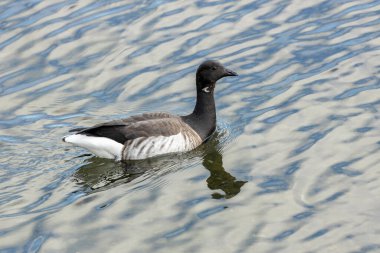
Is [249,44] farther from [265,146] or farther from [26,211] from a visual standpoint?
[26,211]

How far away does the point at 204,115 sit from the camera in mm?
15133

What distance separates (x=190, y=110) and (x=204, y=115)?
1.01m

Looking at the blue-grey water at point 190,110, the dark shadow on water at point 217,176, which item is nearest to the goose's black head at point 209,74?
the blue-grey water at point 190,110

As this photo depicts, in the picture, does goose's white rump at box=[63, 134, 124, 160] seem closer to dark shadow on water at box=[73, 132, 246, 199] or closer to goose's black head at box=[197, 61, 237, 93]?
dark shadow on water at box=[73, 132, 246, 199]

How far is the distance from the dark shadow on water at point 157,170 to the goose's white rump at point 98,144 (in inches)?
7.2

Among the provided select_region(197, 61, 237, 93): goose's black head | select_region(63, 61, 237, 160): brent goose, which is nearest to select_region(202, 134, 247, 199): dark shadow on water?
select_region(63, 61, 237, 160): brent goose

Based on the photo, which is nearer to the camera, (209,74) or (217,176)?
(217,176)

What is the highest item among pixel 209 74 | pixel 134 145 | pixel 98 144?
pixel 209 74

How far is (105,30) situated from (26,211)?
8.06 metres

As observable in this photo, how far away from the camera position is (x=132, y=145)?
14.3m

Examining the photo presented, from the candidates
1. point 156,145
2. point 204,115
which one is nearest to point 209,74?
point 204,115

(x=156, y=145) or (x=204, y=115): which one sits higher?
(x=204, y=115)

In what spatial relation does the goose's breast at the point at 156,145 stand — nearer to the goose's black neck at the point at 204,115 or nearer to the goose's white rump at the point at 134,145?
the goose's white rump at the point at 134,145

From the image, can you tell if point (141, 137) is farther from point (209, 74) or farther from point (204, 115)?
point (209, 74)
